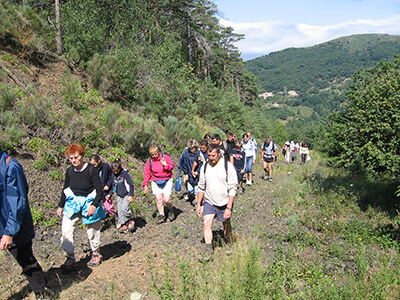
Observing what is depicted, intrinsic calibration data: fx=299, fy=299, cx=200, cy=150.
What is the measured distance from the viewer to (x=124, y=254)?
5.58 metres

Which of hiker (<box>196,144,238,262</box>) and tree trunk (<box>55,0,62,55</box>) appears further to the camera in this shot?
tree trunk (<box>55,0,62,55</box>)

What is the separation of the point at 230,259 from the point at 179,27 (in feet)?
85.7

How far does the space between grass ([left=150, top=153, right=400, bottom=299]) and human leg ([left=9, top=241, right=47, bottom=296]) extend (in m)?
1.40

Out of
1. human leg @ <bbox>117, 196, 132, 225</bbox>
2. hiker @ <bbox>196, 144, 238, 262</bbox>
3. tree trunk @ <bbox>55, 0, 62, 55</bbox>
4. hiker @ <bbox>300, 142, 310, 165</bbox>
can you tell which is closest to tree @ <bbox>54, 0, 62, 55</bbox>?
tree trunk @ <bbox>55, 0, 62, 55</bbox>

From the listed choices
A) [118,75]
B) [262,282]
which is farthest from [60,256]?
[118,75]

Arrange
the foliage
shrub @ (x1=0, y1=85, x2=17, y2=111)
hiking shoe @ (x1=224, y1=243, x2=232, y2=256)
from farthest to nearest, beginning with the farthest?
the foliage → shrub @ (x1=0, y1=85, x2=17, y2=111) → hiking shoe @ (x1=224, y1=243, x2=232, y2=256)

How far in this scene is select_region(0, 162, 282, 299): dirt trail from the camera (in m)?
4.16

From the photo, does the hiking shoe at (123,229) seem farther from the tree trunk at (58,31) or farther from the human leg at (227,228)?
the tree trunk at (58,31)

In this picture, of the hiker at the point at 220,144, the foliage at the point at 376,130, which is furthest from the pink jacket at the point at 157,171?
the foliage at the point at 376,130

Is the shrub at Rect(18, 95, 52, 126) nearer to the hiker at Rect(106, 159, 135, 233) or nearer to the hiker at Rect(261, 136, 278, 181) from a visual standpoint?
the hiker at Rect(106, 159, 135, 233)

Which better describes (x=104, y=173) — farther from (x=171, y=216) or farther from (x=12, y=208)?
(x=12, y=208)

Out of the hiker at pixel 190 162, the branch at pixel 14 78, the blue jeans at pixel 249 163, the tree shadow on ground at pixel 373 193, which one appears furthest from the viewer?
the blue jeans at pixel 249 163

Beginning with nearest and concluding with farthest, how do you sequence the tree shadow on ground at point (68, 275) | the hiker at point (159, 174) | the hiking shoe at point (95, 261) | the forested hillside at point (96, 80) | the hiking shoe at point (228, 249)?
the tree shadow on ground at point (68, 275) < the hiking shoe at point (228, 249) < the hiking shoe at point (95, 261) < the hiker at point (159, 174) < the forested hillside at point (96, 80)

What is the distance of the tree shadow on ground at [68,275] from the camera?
13.3ft
